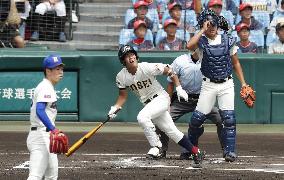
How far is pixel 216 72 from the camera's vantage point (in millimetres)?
11562

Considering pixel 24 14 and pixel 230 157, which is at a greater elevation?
pixel 24 14

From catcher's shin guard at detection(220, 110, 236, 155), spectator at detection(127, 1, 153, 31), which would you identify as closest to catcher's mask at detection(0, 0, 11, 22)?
spectator at detection(127, 1, 153, 31)

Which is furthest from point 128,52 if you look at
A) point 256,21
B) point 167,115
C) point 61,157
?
point 256,21

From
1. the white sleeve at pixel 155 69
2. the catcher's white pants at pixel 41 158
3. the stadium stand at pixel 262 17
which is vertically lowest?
the catcher's white pants at pixel 41 158

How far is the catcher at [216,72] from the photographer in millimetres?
11578

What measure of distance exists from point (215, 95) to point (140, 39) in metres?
5.56

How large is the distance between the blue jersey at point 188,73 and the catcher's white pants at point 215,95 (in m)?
0.58

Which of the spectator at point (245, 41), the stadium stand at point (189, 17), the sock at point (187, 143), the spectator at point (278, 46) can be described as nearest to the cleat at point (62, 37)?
the stadium stand at point (189, 17)

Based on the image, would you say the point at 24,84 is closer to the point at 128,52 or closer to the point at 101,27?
the point at 101,27

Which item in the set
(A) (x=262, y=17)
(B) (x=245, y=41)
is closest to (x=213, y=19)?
(B) (x=245, y=41)

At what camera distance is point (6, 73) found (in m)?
16.6

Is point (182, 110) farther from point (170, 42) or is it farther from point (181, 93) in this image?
point (170, 42)

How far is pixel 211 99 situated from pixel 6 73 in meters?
6.05

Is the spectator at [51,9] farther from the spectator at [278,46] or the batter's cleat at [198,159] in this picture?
the batter's cleat at [198,159]
